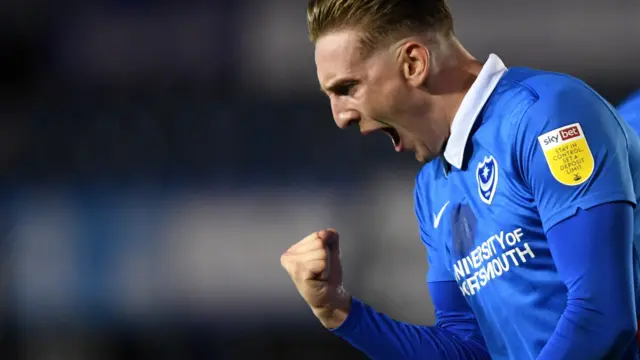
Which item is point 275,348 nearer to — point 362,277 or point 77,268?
point 362,277

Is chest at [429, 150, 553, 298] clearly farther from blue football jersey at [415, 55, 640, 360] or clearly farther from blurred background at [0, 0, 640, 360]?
blurred background at [0, 0, 640, 360]

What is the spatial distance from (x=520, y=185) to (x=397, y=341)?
450mm

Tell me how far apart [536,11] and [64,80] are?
1746 millimetres

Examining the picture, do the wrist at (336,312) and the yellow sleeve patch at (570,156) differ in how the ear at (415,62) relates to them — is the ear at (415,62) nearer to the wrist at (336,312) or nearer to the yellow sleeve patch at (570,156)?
the yellow sleeve patch at (570,156)

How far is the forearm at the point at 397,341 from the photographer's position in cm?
160

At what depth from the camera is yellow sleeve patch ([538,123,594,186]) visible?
120 cm

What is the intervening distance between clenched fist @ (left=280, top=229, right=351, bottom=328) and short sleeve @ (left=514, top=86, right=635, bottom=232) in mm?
381

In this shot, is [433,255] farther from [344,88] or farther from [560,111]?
[560,111]

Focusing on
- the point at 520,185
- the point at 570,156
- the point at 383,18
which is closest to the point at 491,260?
the point at 520,185

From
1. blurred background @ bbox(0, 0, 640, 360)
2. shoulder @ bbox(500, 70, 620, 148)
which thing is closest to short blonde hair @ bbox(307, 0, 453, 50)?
shoulder @ bbox(500, 70, 620, 148)

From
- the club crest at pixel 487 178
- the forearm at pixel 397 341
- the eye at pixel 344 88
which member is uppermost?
the eye at pixel 344 88

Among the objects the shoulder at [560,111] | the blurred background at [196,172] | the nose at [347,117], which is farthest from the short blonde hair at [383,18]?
the blurred background at [196,172]

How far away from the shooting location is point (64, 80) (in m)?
3.44

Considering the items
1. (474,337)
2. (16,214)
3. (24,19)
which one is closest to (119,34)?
(24,19)
